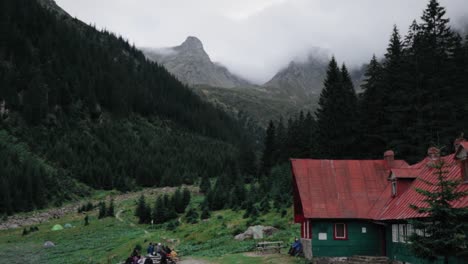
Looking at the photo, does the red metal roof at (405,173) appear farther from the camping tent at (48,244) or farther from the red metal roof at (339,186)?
the camping tent at (48,244)

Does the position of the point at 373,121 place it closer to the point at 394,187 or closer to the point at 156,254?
the point at 394,187

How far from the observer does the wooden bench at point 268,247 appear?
36.2 meters

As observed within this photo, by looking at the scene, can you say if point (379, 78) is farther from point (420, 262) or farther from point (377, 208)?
point (420, 262)

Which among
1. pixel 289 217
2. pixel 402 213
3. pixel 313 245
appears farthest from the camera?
pixel 289 217

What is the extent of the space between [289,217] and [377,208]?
17.8 metres

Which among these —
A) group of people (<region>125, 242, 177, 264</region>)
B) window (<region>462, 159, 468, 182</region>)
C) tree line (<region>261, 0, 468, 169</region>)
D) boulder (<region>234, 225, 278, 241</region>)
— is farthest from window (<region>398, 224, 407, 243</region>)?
boulder (<region>234, 225, 278, 241</region>)

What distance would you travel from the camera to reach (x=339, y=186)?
34.0 meters

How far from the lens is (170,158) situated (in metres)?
145

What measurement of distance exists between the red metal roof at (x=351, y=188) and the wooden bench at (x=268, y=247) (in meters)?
3.72

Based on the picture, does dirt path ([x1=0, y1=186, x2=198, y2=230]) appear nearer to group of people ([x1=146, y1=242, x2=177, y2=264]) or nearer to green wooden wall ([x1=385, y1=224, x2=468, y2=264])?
group of people ([x1=146, y1=242, x2=177, y2=264])

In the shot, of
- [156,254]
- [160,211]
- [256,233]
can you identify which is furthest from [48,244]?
[256,233]

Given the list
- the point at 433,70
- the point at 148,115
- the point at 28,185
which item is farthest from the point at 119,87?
the point at 433,70

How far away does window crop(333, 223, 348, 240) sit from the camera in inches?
1253

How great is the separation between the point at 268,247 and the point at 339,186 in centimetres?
758
